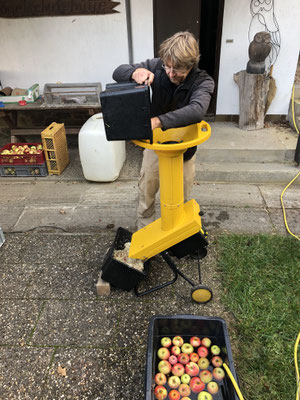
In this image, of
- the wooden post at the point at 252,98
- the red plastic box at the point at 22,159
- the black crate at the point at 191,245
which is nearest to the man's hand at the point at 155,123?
the black crate at the point at 191,245

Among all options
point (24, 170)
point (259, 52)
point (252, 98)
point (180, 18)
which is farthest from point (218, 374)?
point (180, 18)

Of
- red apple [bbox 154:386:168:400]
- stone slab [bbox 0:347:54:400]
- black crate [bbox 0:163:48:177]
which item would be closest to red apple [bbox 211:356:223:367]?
red apple [bbox 154:386:168:400]

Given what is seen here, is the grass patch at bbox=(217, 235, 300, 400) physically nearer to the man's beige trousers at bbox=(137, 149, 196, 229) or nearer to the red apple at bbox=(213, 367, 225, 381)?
the red apple at bbox=(213, 367, 225, 381)

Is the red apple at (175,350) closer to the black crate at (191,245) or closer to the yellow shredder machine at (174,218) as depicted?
the yellow shredder machine at (174,218)

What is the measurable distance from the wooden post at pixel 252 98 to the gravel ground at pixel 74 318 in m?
2.65

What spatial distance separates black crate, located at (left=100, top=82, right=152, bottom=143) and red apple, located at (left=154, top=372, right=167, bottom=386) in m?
1.48

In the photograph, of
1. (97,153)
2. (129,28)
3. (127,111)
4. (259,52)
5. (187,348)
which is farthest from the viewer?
(129,28)

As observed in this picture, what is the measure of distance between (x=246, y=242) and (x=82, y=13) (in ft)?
13.4

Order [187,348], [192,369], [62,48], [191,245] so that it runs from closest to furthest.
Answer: [192,369]
[187,348]
[191,245]
[62,48]

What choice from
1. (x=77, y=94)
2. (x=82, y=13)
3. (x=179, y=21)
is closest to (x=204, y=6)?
(x=179, y=21)

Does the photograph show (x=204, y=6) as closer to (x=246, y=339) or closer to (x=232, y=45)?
(x=232, y=45)

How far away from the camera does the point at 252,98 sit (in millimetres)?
4852

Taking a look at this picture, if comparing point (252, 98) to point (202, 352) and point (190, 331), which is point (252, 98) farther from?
point (202, 352)

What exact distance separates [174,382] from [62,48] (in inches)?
195
